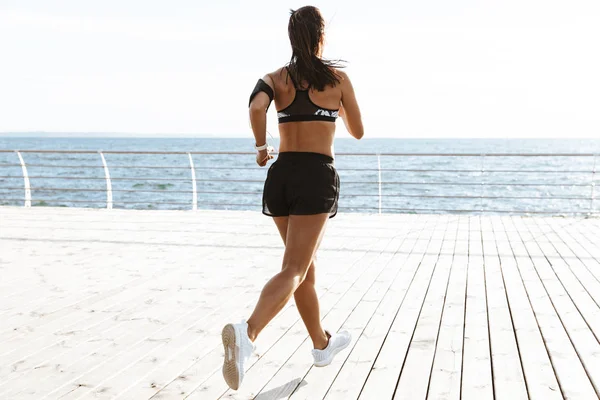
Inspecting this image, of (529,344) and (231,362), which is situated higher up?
(231,362)

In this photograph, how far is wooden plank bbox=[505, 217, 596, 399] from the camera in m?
2.38

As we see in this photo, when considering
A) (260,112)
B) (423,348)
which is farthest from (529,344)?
(260,112)

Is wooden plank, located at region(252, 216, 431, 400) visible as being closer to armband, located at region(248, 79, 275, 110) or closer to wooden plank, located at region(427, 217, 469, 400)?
wooden plank, located at region(427, 217, 469, 400)

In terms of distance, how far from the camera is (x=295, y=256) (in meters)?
2.30

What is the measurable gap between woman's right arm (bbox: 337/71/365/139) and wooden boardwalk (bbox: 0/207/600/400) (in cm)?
91

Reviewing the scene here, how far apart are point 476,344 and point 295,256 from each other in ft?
3.52

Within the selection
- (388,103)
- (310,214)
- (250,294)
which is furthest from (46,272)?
(388,103)

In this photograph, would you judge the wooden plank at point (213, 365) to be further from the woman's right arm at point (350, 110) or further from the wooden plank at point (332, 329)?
the woman's right arm at point (350, 110)

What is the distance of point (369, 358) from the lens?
271 centimetres

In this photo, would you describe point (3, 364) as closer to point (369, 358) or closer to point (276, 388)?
point (276, 388)

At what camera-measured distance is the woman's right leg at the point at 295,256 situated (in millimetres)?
2225

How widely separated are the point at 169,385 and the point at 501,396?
1.16 metres

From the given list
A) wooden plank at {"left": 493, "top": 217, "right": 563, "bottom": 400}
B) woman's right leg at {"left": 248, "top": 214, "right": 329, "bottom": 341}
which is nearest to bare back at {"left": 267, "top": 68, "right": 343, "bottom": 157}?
woman's right leg at {"left": 248, "top": 214, "right": 329, "bottom": 341}

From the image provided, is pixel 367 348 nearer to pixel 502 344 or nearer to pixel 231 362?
pixel 502 344
